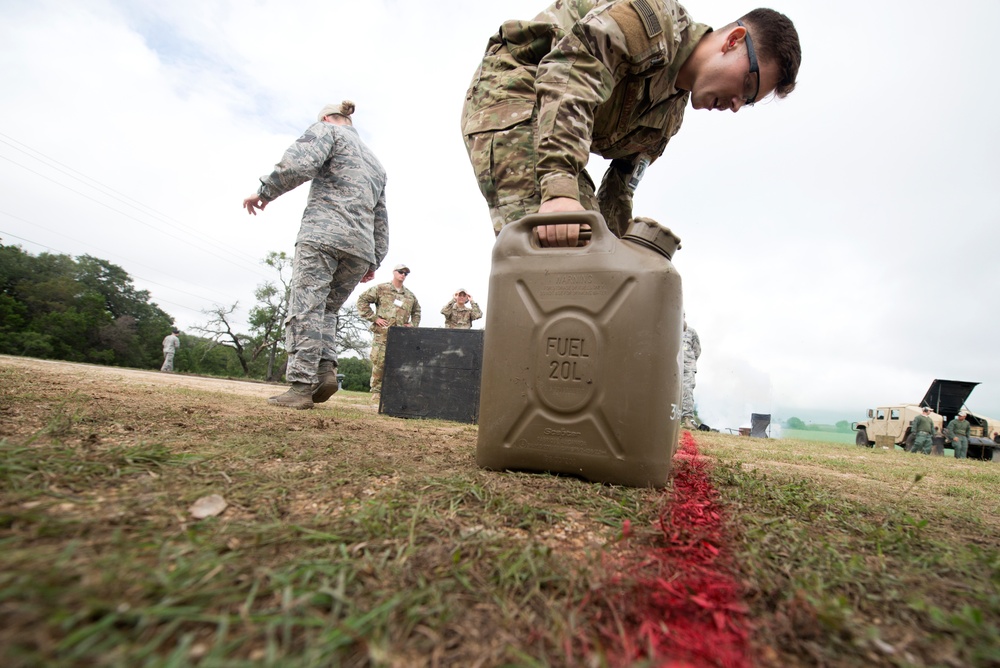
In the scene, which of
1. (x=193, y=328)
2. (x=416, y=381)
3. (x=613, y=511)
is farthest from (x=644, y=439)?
(x=193, y=328)

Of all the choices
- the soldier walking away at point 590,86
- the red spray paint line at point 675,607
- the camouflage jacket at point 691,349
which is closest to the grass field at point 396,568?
the red spray paint line at point 675,607

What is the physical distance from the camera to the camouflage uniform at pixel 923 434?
1128cm

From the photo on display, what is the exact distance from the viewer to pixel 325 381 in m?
3.30

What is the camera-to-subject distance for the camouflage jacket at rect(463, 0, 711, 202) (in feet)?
5.58

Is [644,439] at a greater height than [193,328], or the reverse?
[193,328]

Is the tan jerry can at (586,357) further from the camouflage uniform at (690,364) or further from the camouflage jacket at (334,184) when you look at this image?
the camouflage uniform at (690,364)

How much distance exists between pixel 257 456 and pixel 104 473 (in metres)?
0.38

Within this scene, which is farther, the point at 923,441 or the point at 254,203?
the point at 923,441

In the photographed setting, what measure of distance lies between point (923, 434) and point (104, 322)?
125 ft

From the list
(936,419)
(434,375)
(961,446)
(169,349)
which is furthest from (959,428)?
(169,349)

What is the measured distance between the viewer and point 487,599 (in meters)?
0.65

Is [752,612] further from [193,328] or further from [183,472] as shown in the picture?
[193,328]

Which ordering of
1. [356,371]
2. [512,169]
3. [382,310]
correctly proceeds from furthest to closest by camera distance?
[356,371] → [382,310] → [512,169]

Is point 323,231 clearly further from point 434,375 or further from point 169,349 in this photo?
point 169,349
